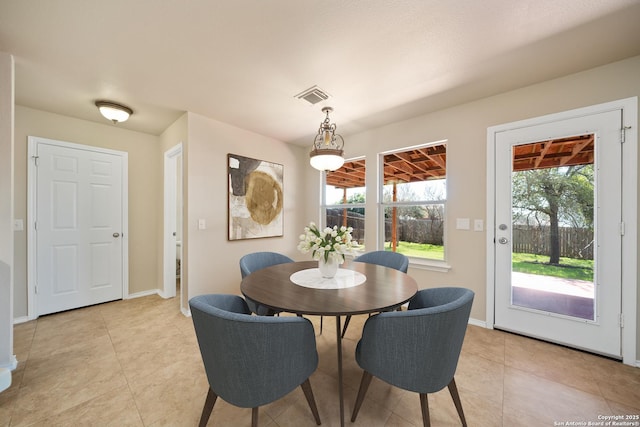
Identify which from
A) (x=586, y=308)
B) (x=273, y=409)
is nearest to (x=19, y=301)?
(x=273, y=409)

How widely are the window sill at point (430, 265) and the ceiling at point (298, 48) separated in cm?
184

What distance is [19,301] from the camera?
8.53ft

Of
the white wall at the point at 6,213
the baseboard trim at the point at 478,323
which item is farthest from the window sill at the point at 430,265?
the white wall at the point at 6,213

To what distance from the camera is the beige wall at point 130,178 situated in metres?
2.62

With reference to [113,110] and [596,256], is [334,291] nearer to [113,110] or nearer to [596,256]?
[596,256]

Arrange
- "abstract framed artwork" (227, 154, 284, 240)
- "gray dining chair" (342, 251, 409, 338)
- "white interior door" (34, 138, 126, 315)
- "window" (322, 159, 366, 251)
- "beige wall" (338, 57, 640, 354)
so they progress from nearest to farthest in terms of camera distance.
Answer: "beige wall" (338, 57, 640, 354) → "gray dining chair" (342, 251, 409, 338) → "white interior door" (34, 138, 126, 315) → "abstract framed artwork" (227, 154, 284, 240) → "window" (322, 159, 366, 251)

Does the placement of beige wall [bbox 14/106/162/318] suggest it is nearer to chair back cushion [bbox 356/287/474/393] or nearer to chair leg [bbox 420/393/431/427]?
chair back cushion [bbox 356/287/474/393]

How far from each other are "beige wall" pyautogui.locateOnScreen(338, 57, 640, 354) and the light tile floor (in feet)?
2.18

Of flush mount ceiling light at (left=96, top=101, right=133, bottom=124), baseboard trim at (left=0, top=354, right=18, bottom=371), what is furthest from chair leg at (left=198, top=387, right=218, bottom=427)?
flush mount ceiling light at (left=96, top=101, right=133, bottom=124)

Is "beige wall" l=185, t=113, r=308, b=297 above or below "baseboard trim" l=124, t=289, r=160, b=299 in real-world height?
above

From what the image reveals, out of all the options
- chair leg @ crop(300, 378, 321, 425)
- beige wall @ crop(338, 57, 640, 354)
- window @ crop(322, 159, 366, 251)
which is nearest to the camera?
chair leg @ crop(300, 378, 321, 425)

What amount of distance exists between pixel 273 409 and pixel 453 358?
1.10m

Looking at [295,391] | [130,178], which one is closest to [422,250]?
[295,391]

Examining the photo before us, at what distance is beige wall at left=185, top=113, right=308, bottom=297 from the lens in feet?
9.29
